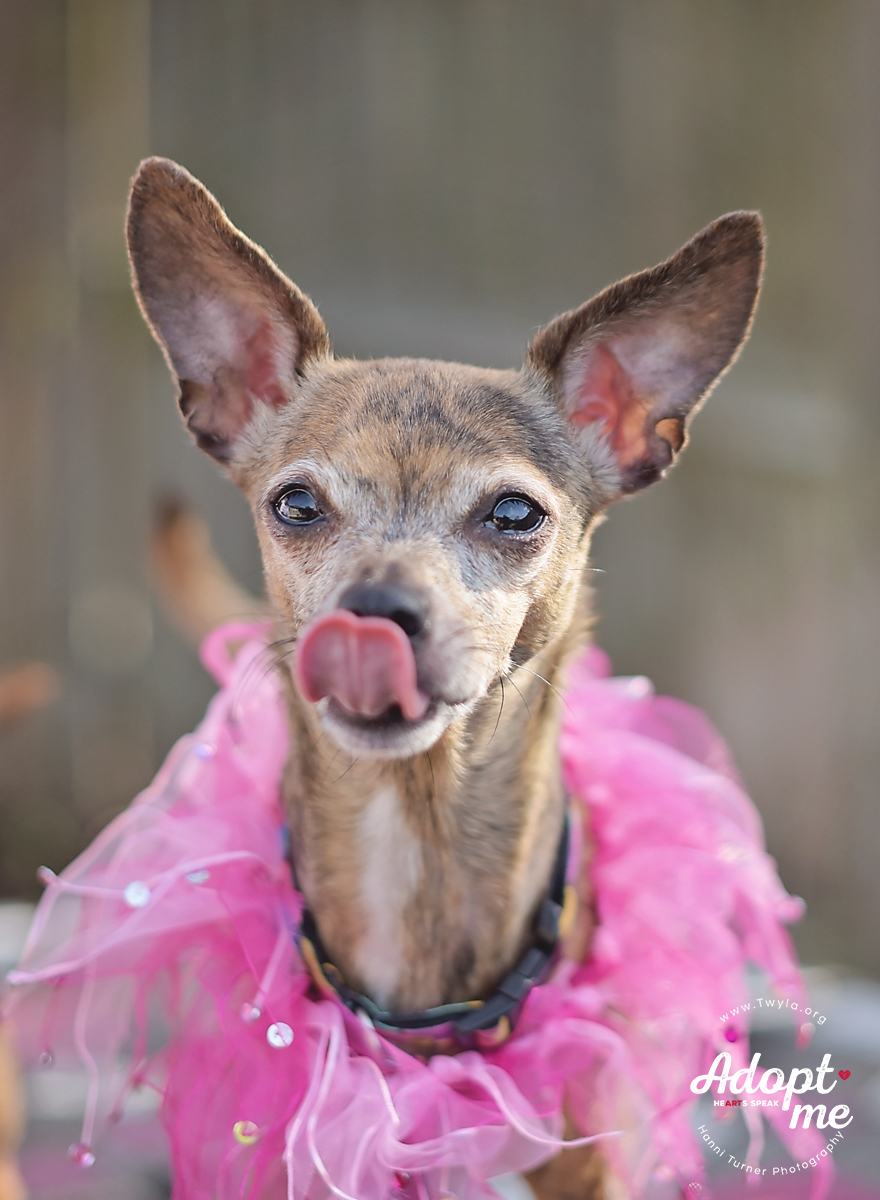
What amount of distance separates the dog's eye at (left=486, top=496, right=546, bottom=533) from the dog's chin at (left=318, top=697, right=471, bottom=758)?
12.9 inches

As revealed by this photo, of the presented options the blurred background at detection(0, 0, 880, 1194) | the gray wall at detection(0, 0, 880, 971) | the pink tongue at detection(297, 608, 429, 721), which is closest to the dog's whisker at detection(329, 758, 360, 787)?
the pink tongue at detection(297, 608, 429, 721)

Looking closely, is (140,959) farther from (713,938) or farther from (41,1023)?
(713,938)

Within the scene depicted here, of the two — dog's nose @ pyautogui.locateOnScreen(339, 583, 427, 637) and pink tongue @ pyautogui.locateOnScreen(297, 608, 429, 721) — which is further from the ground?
dog's nose @ pyautogui.locateOnScreen(339, 583, 427, 637)

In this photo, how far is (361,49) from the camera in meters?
3.63

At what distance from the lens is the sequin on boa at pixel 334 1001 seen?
133 cm

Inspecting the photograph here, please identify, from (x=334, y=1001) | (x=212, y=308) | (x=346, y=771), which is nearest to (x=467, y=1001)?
(x=334, y=1001)

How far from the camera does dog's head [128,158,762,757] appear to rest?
1.19 meters

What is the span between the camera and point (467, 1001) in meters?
1.44

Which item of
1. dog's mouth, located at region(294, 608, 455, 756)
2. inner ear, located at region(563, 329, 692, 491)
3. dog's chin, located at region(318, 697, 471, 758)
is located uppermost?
inner ear, located at region(563, 329, 692, 491)

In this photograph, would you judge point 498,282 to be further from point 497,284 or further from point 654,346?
point 654,346

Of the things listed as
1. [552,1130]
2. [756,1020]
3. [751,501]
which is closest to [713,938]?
[552,1130]

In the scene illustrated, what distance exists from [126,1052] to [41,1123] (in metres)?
0.65

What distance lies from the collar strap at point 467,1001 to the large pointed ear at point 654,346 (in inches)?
32.2

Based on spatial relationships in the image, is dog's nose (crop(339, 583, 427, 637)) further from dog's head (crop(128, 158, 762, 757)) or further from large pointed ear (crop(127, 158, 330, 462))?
large pointed ear (crop(127, 158, 330, 462))
